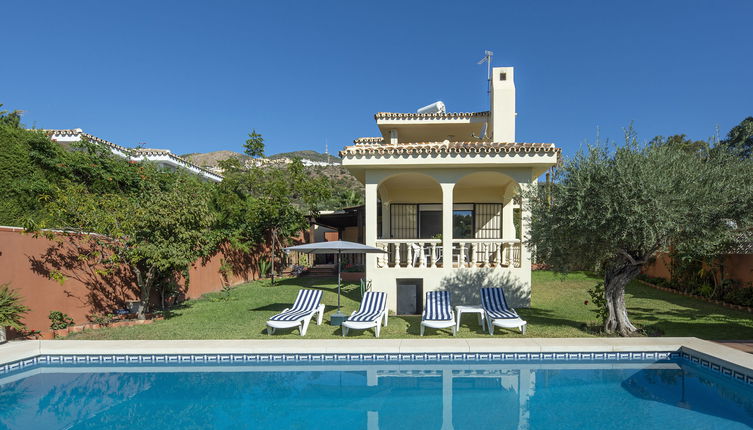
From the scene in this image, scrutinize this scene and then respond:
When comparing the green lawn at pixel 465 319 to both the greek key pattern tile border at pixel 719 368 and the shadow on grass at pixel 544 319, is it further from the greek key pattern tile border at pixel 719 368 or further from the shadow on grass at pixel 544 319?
the greek key pattern tile border at pixel 719 368

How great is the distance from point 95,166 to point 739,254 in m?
22.8

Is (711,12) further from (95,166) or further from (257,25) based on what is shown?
(95,166)

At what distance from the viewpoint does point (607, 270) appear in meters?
10.4

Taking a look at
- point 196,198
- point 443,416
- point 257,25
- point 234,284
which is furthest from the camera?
point 257,25

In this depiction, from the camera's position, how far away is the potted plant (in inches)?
354

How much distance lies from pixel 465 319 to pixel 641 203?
19.5ft

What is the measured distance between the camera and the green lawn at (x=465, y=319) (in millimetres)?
10305

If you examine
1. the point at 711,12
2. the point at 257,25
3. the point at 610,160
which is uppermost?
the point at 257,25

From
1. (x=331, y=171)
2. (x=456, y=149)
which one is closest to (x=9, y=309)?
(x=456, y=149)

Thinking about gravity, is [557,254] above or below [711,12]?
below

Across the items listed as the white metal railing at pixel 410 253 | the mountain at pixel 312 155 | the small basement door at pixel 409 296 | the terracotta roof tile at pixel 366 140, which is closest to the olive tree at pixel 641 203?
the white metal railing at pixel 410 253

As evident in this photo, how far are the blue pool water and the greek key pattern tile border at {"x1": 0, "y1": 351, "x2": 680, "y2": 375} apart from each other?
0.48 ft

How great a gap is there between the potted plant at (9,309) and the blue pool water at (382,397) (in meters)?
1.42

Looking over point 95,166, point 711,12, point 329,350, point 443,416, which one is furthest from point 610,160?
point 95,166
